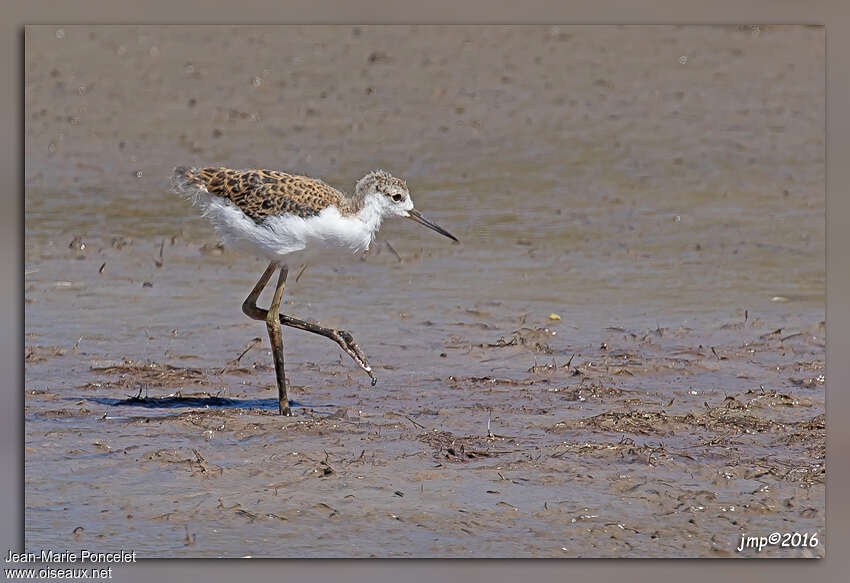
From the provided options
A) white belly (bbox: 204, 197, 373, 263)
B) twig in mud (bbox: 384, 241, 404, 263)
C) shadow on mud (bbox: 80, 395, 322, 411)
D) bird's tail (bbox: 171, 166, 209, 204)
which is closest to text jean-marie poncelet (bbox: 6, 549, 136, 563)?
shadow on mud (bbox: 80, 395, 322, 411)

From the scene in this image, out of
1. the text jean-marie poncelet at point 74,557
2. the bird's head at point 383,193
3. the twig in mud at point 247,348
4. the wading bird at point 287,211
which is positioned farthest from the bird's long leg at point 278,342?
the text jean-marie poncelet at point 74,557

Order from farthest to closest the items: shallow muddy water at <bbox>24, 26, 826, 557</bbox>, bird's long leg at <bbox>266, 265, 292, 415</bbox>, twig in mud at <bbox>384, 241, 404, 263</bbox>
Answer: twig in mud at <bbox>384, 241, 404, 263</bbox>
bird's long leg at <bbox>266, 265, 292, 415</bbox>
shallow muddy water at <bbox>24, 26, 826, 557</bbox>

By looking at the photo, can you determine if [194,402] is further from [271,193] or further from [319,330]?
[271,193]

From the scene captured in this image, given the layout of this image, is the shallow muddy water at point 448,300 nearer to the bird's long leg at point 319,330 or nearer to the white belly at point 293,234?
the bird's long leg at point 319,330

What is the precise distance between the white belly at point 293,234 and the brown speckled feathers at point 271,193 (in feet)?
0.10

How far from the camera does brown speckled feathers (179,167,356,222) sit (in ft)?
20.3

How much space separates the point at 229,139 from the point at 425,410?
403 cm

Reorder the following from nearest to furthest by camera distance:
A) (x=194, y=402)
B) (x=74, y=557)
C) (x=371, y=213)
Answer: (x=74, y=557) → (x=371, y=213) → (x=194, y=402)

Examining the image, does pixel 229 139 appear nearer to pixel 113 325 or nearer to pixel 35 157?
pixel 35 157

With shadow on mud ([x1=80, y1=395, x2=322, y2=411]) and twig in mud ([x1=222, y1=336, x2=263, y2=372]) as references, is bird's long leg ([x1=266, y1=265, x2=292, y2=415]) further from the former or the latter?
twig in mud ([x1=222, y1=336, x2=263, y2=372])

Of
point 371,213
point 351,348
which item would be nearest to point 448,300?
point 351,348

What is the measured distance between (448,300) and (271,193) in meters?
2.37

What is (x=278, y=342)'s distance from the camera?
6625mm

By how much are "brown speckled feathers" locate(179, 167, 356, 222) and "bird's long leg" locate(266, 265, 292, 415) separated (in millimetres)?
354
